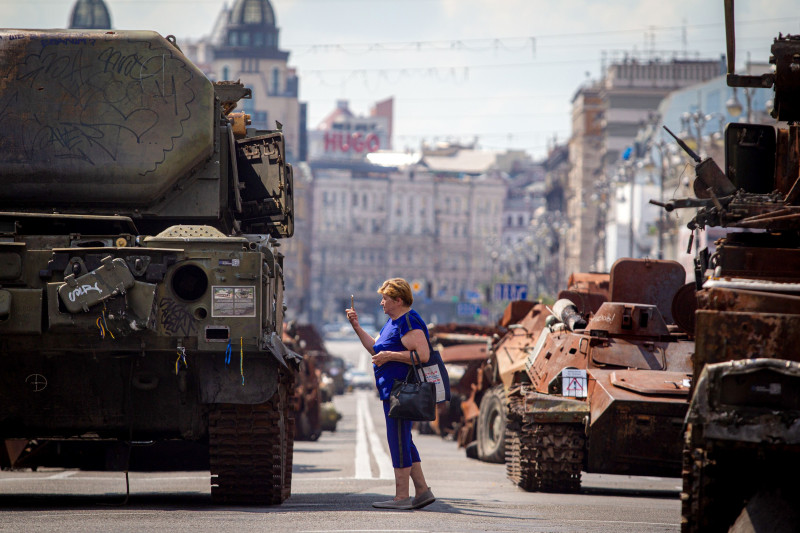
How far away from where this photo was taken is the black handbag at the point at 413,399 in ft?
33.3

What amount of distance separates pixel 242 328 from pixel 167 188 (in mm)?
1989

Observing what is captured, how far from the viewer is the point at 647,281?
17359 mm

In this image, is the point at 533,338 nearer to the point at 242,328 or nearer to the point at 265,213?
the point at 265,213

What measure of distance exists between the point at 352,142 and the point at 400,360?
156 meters

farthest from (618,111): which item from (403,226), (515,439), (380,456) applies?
(515,439)

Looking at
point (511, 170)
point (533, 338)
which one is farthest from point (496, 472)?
point (511, 170)

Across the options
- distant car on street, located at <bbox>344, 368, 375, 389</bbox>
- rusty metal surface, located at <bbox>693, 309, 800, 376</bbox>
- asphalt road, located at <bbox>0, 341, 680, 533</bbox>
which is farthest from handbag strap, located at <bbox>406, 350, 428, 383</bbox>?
distant car on street, located at <bbox>344, 368, 375, 389</bbox>

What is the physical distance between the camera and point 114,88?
1207 cm

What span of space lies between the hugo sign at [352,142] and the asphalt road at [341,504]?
477 ft

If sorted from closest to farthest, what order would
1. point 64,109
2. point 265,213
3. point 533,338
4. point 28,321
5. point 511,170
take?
point 28,321, point 64,109, point 265,213, point 533,338, point 511,170

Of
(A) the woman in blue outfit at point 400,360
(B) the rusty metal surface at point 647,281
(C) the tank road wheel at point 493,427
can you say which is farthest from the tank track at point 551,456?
(C) the tank road wheel at point 493,427

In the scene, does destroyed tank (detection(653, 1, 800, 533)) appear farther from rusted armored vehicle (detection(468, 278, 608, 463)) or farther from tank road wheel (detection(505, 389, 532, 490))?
rusted armored vehicle (detection(468, 278, 608, 463))

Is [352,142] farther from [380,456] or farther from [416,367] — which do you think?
[416,367]

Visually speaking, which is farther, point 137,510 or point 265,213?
point 265,213
